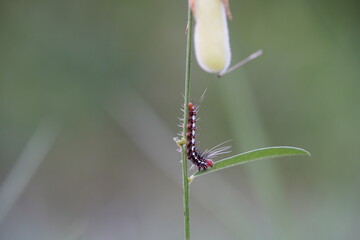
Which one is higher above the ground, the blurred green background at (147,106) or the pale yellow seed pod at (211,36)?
the blurred green background at (147,106)

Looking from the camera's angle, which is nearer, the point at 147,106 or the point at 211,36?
the point at 211,36

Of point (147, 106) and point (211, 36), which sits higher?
point (147, 106)

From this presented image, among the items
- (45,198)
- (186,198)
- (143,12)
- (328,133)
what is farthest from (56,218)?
(186,198)

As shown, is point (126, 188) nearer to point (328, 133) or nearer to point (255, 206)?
point (255, 206)

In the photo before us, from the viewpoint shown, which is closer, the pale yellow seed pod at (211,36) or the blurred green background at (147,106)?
the pale yellow seed pod at (211,36)

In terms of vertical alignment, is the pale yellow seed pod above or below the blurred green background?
below
